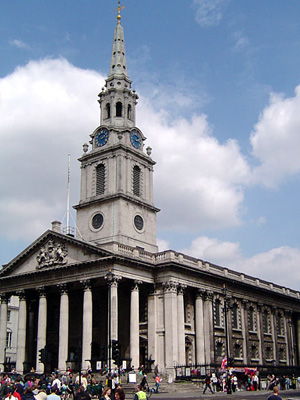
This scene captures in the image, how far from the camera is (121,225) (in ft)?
193

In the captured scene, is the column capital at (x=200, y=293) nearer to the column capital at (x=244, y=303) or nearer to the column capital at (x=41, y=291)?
the column capital at (x=244, y=303)

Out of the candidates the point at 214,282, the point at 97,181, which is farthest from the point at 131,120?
the point at 214,282

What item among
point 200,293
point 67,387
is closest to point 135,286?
point 200,293

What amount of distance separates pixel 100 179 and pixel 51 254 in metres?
11.7

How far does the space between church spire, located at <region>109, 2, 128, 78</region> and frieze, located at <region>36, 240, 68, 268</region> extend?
24.0 metres

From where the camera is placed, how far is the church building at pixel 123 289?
169 feet

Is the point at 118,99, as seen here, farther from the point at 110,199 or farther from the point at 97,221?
the point at 97,221

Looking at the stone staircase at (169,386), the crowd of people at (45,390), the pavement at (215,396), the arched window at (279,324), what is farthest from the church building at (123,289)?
the crowd of people at (45,390)

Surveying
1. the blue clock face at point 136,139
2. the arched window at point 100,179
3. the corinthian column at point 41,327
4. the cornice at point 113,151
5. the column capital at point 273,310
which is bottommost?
the corinthian column at point 41,327

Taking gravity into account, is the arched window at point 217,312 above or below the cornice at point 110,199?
below

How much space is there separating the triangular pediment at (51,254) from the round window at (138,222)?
988cm

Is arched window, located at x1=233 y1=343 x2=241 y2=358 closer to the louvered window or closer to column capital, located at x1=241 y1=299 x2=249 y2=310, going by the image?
column capital, located at x1=241 y1=299 x2=249 y2=310

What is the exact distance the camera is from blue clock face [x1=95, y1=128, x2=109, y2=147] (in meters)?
64.7

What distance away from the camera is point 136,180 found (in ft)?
210
